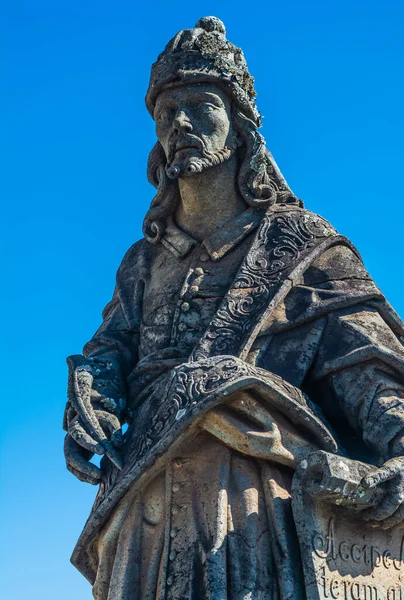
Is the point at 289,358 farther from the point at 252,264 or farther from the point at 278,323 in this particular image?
the point at 252,264

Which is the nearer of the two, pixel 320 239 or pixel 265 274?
pixel 265 274

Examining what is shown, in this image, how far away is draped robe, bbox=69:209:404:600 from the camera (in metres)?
7.71

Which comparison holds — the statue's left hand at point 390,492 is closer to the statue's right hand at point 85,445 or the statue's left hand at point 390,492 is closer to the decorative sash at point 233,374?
the decorative sash at point 233,374

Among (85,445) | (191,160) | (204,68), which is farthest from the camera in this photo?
(204,68)

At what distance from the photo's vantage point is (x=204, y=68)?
31.4 feet

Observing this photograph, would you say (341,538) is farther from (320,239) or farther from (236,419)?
(320,239)

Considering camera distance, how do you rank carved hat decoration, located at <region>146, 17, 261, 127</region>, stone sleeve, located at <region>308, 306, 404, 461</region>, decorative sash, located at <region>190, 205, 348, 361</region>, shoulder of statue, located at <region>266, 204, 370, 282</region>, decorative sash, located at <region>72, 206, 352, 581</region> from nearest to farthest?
decorative sash, located at <region>72, 206, 352, 581</region> → stone sleeve, located at <region>308, 306, 404, 461</region> → decorative sash, located at <region>190, 205, 348, 361</region> → shoulder of statue, located at <region>266, 204, 370, 282</region> → carved hat decoration, located at <region>146, 17, 261, 127</region>

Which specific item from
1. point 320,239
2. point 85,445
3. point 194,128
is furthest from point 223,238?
point 85,445

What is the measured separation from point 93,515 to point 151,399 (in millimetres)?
934

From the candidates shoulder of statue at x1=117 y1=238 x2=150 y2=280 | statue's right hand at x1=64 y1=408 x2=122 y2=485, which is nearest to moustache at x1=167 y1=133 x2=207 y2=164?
shoulder of statue at x1=117 y1=238 x2=150 y2=280

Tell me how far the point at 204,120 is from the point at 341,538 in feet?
11.4

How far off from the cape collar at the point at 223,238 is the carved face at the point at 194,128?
485 millimetres

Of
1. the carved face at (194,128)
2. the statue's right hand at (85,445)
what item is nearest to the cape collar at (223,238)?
the carved face at (194,128)

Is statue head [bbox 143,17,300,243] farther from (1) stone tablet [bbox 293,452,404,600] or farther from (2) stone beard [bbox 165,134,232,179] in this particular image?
(1) stone tablet [bbox 293,452,404,600]
